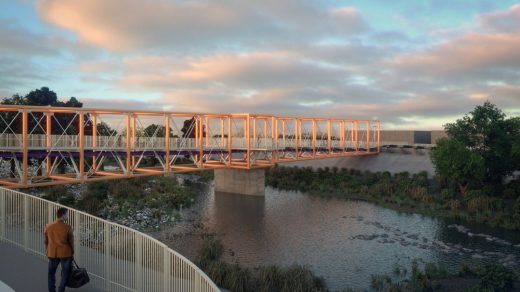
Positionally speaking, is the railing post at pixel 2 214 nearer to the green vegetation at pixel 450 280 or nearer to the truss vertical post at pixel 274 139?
the green vegetation at pixel 450 280

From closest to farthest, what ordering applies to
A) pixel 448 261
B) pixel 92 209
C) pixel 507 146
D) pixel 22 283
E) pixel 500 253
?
pixel 22 283 → pixel 448 261 → pixel 500 253 → pixel 92 209 → pixel 507 146

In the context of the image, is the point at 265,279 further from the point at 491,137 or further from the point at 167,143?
the point at 491,137

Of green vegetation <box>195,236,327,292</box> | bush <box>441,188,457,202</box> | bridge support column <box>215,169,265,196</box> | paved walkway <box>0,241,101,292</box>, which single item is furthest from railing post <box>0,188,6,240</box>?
bush <box>441,188,457,202</box>

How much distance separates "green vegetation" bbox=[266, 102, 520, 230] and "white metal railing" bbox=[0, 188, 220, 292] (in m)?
33.7

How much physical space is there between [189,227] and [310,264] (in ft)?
41.3

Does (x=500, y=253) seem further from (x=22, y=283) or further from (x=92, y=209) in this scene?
(x=92, y=209)

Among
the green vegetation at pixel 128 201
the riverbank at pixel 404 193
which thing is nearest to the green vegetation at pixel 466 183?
the riverbank at pixel 404 193

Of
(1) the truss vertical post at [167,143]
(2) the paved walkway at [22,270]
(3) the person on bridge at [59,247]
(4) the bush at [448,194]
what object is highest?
(1) the truss vertical post at [167,143]

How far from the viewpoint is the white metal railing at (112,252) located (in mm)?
10469

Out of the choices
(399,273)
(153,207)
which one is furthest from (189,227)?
(399,273)

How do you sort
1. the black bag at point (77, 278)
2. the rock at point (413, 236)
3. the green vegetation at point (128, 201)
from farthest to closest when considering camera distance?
the green vegetation at point (128, 201) < the rock at point (413, 236) < the black bag at point (77, 278)

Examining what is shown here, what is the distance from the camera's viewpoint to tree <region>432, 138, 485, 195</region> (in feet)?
143

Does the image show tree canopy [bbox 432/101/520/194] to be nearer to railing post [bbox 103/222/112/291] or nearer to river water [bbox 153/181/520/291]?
river water [bbox 153/181/520/291]

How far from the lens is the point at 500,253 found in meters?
27.9
